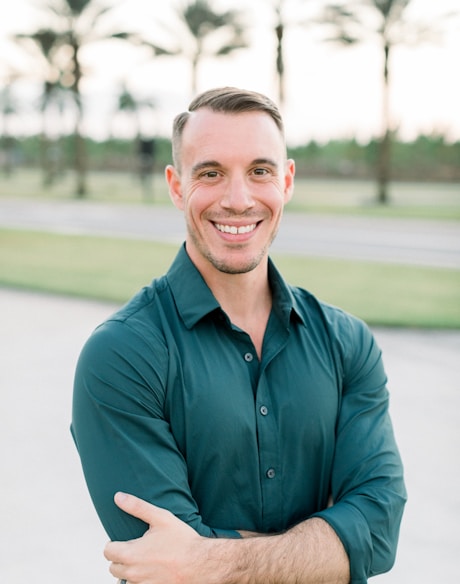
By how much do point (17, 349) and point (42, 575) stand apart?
4163 millimetres

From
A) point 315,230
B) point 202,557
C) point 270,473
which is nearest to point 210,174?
point 270,473

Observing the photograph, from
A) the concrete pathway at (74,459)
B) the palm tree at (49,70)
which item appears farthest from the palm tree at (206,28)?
the concrete pathway at (74,459)

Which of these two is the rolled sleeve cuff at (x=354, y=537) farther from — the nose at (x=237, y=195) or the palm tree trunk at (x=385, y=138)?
the palm tree trunk at (x=385, y=138)

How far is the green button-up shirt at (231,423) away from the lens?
194cm

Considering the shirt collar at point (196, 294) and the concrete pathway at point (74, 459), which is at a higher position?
the shirt collar at point (196, 294)

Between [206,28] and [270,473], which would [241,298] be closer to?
[270,473]

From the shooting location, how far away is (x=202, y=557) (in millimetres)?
1851

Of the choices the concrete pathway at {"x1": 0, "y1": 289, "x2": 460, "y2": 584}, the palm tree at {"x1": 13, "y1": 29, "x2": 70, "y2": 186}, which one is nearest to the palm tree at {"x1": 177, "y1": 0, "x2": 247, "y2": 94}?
the palm tree at {"x1": 13, "y1": 29, "x2": 70, "y2": 186}

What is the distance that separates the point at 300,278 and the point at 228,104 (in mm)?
9360

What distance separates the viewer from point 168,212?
84.5 ft

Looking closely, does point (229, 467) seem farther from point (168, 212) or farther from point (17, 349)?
point (168, 212)

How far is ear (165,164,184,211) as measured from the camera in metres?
2.30

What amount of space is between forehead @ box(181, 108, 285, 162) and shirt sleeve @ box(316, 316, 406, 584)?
610 mm

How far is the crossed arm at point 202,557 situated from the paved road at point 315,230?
11671mm
